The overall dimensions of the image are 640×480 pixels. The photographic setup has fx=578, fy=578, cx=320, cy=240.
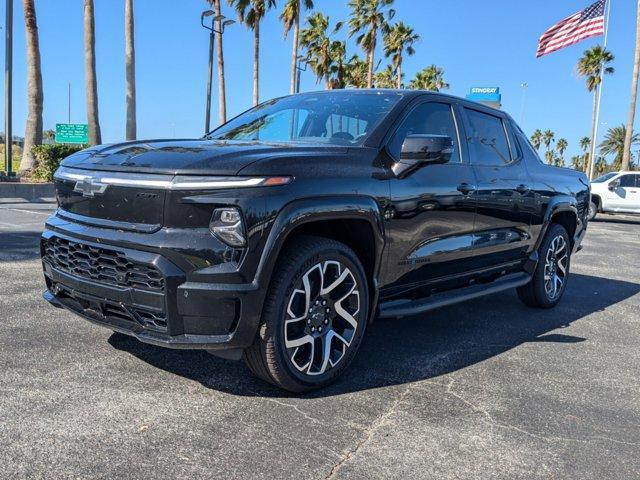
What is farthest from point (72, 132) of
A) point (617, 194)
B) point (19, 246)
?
point (617, 194)

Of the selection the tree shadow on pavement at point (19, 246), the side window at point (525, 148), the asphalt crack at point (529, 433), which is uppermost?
the side window at point (525, 148)

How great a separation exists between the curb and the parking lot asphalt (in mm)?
11476

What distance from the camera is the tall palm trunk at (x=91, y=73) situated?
→ 18219 millimetres

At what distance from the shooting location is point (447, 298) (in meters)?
4.20

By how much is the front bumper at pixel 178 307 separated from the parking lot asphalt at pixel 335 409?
40cm

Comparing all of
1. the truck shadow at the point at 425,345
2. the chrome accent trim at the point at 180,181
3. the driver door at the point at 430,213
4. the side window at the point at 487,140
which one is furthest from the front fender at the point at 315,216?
the side window at the point at 487,140

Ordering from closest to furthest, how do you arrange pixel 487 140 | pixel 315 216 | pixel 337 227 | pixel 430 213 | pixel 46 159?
pixel 315 216 < pixel 337 227 < pixel 430 213 < pixel 487 140 < pixel 46 159

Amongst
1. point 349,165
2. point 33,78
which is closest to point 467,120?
point 349,165

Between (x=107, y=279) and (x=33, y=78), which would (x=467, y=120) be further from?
(x=33, y=78)

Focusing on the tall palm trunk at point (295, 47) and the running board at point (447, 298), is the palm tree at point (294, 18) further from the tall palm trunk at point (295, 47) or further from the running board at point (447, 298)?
the running board at point (447, 298)

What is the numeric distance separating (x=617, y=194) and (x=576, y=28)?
7797 millimetres

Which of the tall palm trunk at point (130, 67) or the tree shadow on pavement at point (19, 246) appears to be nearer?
the tree shadow on pavement at point (19, 246)

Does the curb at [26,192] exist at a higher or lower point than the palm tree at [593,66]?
lower

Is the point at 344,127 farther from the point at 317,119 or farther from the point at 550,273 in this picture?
the point at 550,273
